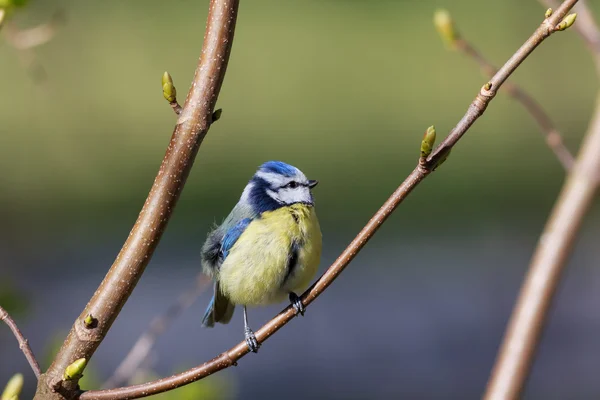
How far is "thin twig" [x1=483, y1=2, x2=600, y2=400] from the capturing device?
672 mm

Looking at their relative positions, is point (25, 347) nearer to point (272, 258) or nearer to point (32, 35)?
point (272, 258)

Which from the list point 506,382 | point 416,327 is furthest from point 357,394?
point 506,382

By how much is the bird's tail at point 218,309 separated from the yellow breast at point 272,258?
0.07 meters

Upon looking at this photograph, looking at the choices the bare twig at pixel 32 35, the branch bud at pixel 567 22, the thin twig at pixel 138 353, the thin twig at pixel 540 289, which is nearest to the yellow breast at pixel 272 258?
the thin twig at pixel 138 353

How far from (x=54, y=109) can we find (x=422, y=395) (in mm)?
4540

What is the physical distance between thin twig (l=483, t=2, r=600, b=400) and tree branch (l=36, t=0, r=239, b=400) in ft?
1.49

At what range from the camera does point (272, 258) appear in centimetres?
163

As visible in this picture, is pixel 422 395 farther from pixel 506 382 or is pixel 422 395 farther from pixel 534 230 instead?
pixel 506 382

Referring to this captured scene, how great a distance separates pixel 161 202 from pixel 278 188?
→ 0.81 meters

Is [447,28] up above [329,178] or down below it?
below

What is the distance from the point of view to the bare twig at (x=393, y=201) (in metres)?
0.90

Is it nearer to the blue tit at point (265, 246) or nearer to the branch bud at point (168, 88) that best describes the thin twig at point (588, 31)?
the branch bud at point (168, 88)

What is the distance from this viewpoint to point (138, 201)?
Answer: 6.25 m

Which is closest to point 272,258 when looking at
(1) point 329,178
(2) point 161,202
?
(2) point 161,202
